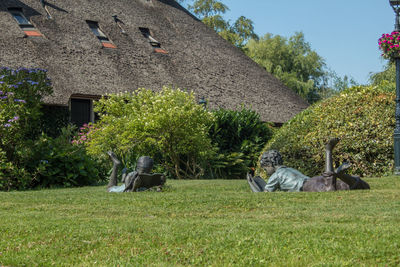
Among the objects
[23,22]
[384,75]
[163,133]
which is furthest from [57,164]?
[384,75]

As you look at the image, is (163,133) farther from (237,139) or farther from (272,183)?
(272,183)

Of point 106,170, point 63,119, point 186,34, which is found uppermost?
point 186,34

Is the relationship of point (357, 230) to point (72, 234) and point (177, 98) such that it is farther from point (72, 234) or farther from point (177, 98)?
point (177, 98)

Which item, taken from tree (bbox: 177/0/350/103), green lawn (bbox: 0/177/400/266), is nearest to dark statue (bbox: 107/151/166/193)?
green lawn (bbox: 0/177/400/266)

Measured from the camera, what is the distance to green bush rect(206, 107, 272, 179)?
17.4m

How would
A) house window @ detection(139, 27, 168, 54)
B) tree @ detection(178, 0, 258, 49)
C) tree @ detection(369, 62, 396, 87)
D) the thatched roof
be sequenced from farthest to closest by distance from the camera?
tree @ detection(178, 0, 258, 49) → tree @ detection(369, 62, 396, 87) → house window @ detection(139, 27, 168, 54) → the thatched roof

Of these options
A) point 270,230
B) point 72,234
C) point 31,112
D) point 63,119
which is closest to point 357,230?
point 270,230

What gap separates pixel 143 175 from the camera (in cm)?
946

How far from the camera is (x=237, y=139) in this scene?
722 inches

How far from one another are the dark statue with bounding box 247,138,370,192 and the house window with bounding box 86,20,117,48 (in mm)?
15167

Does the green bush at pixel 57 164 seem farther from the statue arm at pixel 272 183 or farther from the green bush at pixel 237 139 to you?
the statue arm at pixel 272 183

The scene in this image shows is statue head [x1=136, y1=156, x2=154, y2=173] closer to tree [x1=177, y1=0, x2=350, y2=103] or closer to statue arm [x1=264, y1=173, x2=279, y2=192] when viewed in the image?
statue arm [x1=264, y1=173, x2=279, y2=192]

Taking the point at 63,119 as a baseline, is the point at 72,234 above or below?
below

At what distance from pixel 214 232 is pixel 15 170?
7.93 meters
